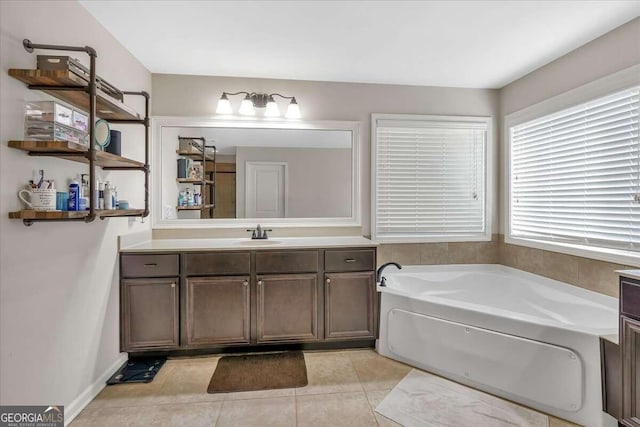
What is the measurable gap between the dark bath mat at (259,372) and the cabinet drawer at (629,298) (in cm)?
189

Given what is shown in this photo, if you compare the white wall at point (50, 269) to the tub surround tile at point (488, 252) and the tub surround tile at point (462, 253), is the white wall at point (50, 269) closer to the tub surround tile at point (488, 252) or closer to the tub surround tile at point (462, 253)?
the tub surround tile at point (462, 253)

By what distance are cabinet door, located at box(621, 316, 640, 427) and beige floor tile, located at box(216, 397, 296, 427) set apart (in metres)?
1.71

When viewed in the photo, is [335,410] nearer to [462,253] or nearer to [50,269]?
[50,269]

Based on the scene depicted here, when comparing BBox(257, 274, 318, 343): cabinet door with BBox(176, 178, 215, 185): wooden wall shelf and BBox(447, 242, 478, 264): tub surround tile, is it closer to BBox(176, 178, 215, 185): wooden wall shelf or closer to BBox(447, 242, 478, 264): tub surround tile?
BBox(176, 178, 215, 185): wooden wall shelf

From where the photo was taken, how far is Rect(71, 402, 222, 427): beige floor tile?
1.82 meters

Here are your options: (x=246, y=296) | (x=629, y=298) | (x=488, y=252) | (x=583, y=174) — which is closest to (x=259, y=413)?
(x=246, y=296)

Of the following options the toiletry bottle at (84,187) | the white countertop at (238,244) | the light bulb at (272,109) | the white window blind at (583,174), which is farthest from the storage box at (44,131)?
the white window blind at (583,174)

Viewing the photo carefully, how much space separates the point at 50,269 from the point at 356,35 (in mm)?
2342

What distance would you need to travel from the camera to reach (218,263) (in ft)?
8.16

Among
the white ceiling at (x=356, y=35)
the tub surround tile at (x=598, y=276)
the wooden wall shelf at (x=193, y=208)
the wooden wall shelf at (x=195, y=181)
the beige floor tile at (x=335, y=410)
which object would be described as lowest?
the beige floor tile at (x=335, y=410)

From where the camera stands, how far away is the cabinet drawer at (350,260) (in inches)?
103

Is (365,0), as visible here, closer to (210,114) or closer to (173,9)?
(173,9)

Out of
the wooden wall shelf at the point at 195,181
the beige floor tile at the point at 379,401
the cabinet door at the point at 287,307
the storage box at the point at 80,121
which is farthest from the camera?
the wooden wall shelf at the point at 195,181

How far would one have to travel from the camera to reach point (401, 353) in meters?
2.46
